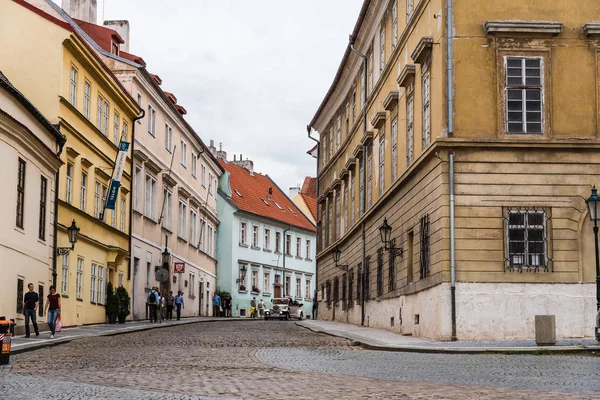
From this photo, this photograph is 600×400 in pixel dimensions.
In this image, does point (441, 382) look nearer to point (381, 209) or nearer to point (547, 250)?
point (547, 250)

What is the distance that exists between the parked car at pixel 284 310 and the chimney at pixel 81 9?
22989mm

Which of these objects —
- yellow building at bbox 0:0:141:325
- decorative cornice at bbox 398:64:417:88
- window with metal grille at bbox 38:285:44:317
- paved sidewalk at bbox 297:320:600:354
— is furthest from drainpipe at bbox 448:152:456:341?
yellow building at bbox 0:0:141:325

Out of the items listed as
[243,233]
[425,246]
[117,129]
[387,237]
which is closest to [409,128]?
[387,237]

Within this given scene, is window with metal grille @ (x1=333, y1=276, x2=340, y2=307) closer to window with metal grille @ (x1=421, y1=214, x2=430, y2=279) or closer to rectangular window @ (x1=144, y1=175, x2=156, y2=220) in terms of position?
rectangular window @ (x1=144, y1=175, x2=156, y2=220)

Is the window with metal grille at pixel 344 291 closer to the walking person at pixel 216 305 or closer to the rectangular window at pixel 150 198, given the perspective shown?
the rectangular window at pixel 150 198

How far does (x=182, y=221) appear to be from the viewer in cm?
5834

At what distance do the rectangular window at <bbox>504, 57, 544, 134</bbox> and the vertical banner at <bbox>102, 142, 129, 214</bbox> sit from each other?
18.7 m

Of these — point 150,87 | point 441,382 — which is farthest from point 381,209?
point 441,382

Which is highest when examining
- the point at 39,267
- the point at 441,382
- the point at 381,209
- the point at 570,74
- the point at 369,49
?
the point at 369,49

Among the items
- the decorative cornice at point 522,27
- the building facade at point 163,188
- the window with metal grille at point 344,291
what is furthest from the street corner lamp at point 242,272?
the decorative cornice at point 522,27

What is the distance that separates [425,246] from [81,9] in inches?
1141

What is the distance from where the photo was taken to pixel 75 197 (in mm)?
36094

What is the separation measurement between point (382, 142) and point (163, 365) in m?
18.9

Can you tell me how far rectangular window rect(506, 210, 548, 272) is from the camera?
24.5 m
